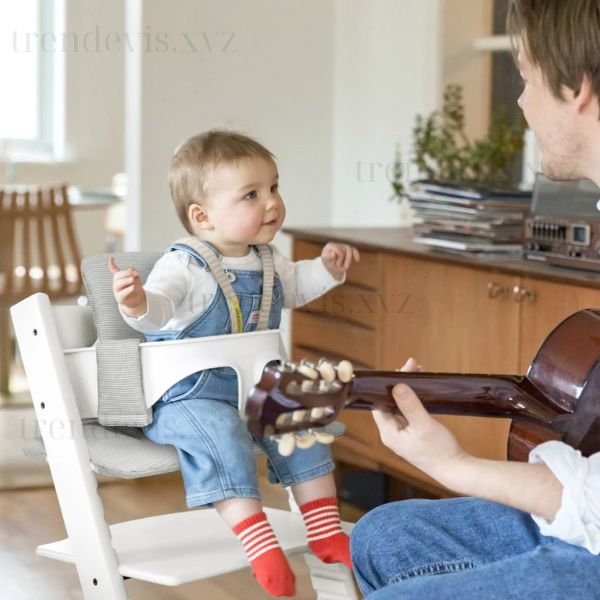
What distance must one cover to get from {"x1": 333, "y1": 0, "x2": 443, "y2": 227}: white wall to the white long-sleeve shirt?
106 centimetres

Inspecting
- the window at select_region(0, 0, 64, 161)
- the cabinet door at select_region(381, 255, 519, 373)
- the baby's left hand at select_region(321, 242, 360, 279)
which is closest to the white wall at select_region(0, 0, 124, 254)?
the window at select_region(0, 0, 64, 161)

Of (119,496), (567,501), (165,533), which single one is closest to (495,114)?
(119,496)

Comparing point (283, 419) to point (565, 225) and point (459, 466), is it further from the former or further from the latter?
point (565, 225)

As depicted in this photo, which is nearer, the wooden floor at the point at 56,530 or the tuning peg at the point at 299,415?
the tuning peg at the point at 299,415

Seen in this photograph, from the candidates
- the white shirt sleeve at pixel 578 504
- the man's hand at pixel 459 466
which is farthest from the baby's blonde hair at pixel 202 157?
the white shirt sleeve at pixel 578 504

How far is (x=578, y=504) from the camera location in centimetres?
125

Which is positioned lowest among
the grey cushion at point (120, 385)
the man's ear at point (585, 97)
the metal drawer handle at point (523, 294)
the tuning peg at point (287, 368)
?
the grey cushion at point (120, 385)

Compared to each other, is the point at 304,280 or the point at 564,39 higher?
the point at 564,39

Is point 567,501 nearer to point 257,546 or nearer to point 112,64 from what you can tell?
point 257,546

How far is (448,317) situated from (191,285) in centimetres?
79

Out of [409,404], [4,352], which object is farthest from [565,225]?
[4,352]

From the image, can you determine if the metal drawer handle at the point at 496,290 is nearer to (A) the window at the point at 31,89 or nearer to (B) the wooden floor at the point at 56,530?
(B) the wooden floor at the point at 56,530

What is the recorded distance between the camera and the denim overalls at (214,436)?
73.6 inches

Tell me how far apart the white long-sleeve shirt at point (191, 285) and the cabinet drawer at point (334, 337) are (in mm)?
649
